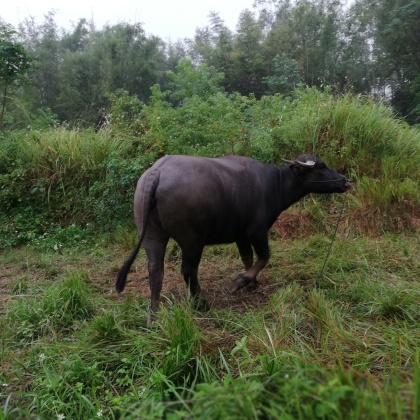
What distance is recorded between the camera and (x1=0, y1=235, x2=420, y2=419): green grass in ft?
4.29

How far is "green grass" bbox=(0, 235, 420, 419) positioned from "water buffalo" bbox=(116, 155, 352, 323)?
42 cm

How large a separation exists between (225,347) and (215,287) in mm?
1591

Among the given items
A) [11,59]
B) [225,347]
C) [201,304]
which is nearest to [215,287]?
[201,304]

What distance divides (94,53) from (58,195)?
2773 cm

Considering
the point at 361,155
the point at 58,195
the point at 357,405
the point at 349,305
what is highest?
the point at 357,405

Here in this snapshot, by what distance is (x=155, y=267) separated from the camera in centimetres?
375

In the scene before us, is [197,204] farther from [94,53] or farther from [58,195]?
[94,53]

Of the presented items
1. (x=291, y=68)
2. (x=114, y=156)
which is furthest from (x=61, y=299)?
(x=291, y=68)

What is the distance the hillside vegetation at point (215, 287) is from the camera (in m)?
1.71

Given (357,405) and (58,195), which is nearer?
(357,405)

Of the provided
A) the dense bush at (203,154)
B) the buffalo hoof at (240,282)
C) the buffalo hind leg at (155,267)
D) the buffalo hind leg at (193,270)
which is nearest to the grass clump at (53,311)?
the buffalo hind leg at (155,267)

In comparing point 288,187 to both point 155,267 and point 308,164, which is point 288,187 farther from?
point 155,267

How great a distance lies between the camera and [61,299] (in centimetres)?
376

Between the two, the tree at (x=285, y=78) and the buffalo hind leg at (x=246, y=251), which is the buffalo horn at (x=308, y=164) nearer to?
the buffalo hind leg at (x=246, y=251)
